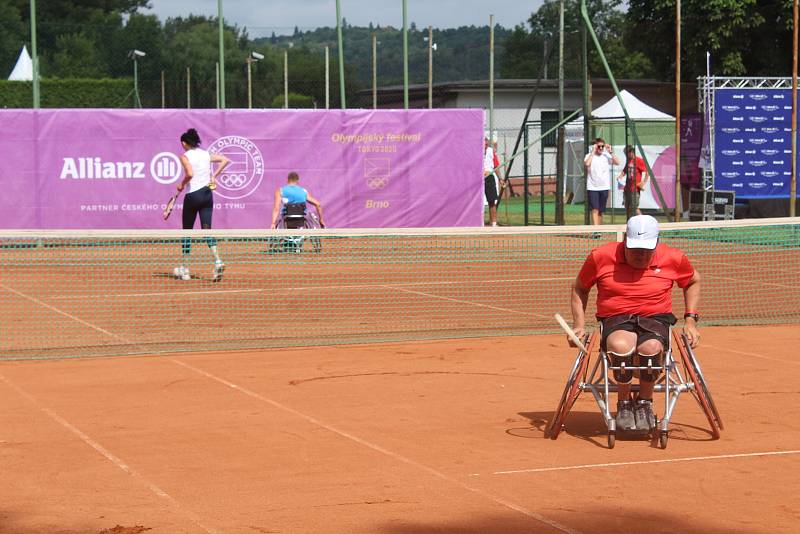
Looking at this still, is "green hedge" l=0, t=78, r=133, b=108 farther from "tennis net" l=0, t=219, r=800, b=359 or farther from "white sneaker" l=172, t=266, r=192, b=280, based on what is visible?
"white sneaker" l=172, t=266, r=192, b=280

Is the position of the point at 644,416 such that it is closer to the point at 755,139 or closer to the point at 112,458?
the point at 112,458

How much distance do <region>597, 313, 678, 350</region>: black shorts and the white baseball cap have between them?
1.35ft

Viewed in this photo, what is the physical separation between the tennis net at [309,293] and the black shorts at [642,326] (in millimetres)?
4192

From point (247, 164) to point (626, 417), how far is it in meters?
14.8

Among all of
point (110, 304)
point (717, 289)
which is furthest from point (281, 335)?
point (717, 289)

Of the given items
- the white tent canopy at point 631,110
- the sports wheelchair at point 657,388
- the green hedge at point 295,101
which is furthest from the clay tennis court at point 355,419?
the green hedge at point 295,101

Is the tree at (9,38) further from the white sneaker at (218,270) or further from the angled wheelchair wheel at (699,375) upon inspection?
the angled wheelchair wheel at (699,375)

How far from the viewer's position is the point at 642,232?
23.7ft

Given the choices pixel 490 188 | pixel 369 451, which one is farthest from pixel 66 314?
pixel 490 188

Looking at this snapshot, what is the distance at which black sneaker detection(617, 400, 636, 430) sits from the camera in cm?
729

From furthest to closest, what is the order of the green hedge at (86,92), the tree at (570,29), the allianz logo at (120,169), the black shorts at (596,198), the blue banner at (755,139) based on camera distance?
the tree at (570,29)
the green hedge at (86,92)
the blue banner at (755,139)
the black shorts at (596,198)
the allianz logo at (120,169)

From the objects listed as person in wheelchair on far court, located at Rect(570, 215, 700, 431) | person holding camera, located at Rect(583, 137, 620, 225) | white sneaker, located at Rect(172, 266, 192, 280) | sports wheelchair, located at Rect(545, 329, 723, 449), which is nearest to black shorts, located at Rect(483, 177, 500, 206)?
person holding camera, located at Rect(583, 137, 620, 225)

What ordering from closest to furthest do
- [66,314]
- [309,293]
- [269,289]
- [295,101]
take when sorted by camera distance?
[66,314] → [309,293] → [269,289] → [295,101]

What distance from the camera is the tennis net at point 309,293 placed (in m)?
11.6
